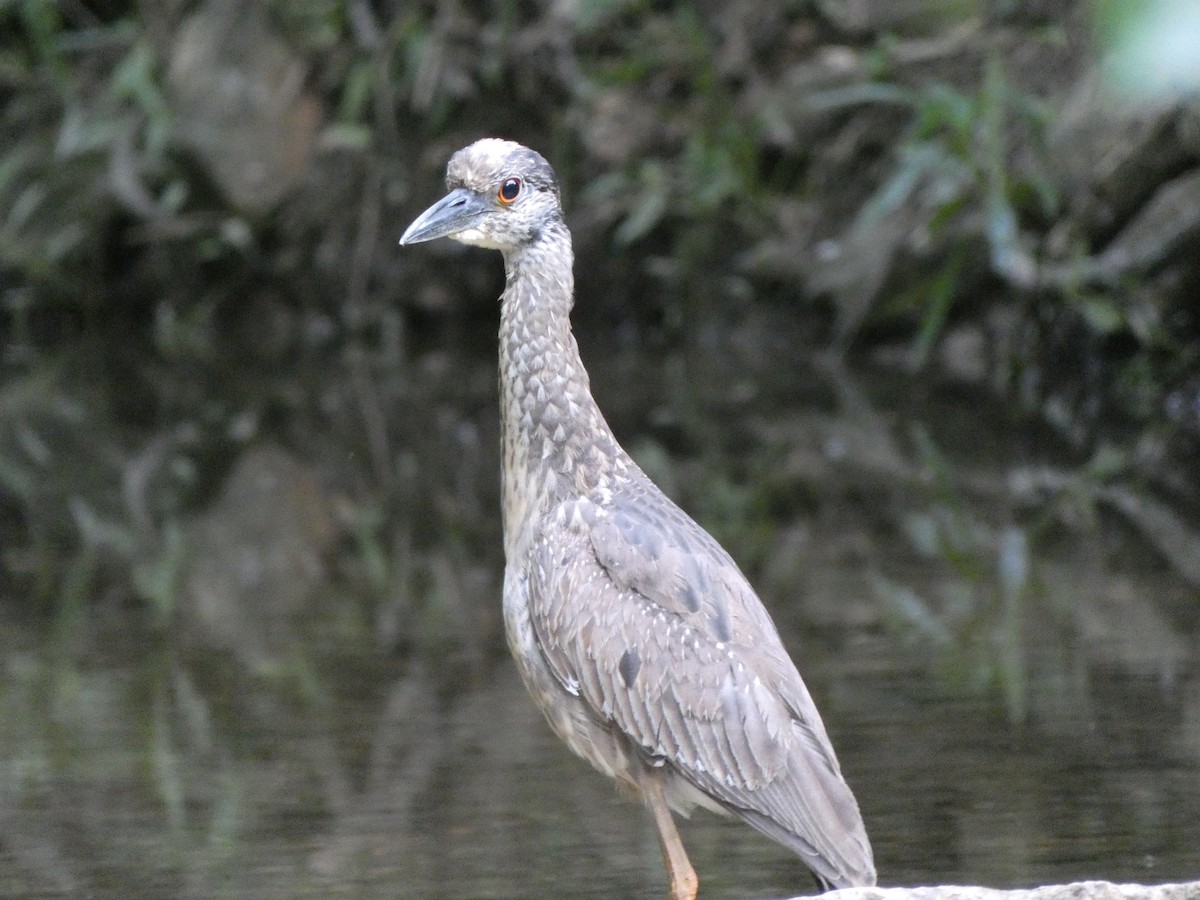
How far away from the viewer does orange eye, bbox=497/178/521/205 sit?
4527 millimetres

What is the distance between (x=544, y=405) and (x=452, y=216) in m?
0.55

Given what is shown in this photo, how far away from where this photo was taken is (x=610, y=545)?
423 centimetres

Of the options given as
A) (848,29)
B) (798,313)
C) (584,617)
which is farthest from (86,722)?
(848,29)

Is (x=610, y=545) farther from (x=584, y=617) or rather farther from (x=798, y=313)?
(x=798, y=313)

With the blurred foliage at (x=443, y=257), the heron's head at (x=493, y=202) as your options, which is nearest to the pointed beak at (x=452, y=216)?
the heron's head at (x=493, y=202)

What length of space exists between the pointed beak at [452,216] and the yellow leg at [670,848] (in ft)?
4.90

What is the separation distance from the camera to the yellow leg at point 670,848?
13.1ft

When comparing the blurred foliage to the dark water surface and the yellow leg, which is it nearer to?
the dark water surface

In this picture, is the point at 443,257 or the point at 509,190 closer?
the point at 509,190

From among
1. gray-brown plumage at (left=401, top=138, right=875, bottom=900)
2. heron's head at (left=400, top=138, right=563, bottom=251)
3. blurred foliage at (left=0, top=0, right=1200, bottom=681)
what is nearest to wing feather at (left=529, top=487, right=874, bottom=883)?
gray-brown plumage at (left=401, top=138, right=875, bottom=900)

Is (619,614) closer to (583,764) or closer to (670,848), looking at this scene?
(670,848)

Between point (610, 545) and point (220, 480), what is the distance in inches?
247

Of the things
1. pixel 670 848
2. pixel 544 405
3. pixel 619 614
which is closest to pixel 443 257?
pixel 544 405

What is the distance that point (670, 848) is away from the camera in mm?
4039
